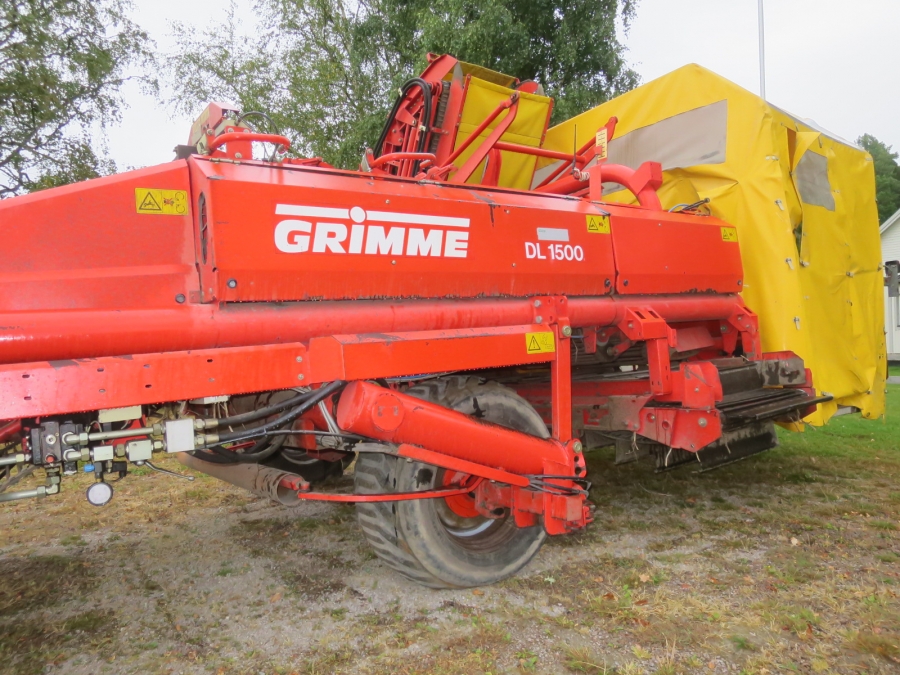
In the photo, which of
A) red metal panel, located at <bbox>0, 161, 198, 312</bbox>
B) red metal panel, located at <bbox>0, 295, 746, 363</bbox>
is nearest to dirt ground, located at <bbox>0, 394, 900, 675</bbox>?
red metal panel, located at <bbox>0, 295, 746, 363</bbox>

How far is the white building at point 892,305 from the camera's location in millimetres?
16328

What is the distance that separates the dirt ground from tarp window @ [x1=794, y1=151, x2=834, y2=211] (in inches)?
83.3

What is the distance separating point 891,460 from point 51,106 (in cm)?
1384

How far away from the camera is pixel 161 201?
2396mm

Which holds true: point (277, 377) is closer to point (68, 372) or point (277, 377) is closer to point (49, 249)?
point (68, 372)

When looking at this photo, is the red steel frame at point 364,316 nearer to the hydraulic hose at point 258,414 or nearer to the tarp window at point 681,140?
Answer: the hydraulic hose at point 258,414

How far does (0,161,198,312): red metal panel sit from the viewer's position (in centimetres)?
220

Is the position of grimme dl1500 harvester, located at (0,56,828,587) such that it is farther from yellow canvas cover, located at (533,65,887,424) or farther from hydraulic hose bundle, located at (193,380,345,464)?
yellow canvas cover, located at (533,65,887,424)

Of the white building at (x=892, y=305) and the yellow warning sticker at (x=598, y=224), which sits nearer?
the yellow warning sticker at (x=598, y=224)

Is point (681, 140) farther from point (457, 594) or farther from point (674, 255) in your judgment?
point (457, 594)

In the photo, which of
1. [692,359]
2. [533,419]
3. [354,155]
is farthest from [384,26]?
[533,419]

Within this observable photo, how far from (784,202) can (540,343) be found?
240 cm

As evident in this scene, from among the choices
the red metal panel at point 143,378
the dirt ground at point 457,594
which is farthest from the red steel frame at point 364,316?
the dirt ground at point 457,594

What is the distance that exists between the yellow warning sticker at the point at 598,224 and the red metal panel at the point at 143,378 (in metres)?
1.80
